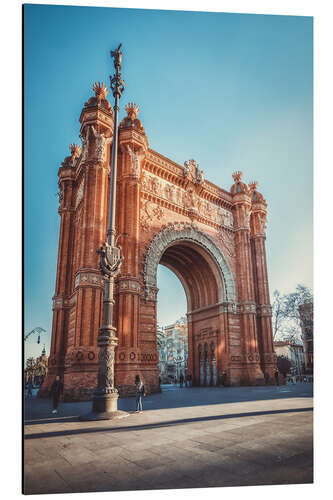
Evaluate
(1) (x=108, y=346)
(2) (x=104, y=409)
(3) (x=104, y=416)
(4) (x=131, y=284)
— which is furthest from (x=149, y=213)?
(3) (x=104, y=416)

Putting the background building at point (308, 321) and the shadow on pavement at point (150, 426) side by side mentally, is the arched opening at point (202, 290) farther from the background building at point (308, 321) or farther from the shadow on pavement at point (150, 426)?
the shadow on pavement at point (150, 426)

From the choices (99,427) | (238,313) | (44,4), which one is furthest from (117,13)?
(238,313)

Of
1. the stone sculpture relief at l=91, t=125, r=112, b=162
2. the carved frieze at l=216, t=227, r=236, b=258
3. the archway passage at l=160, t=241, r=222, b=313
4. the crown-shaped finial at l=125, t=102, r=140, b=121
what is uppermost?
the crown-shaped finial at l=125, t=102, r=140, b=121

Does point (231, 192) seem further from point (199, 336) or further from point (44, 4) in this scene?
point (44, 4)

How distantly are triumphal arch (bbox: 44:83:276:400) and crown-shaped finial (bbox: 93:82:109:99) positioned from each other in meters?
0.09

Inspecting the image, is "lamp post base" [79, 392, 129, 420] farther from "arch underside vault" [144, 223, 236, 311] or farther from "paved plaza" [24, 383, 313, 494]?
"arch underside vault" [144, 223, 236, 311]

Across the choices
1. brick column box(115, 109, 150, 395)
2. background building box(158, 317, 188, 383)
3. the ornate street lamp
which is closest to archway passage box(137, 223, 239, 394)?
brick column box(115, 109, 150, 395)

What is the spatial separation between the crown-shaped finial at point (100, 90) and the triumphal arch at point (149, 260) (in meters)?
0.09

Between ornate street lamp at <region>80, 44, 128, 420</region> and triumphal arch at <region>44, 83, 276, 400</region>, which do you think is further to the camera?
triumphal arch at <region>44, 83, 276, 400</region>

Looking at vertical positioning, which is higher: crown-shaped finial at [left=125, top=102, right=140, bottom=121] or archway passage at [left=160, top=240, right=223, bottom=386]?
crown-shaped finial at [left=125, top=102, right=140, bottom=121]

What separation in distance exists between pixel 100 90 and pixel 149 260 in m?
11.8

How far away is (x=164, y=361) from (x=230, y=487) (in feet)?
268

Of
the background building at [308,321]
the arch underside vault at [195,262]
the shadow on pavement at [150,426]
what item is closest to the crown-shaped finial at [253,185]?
the arch underside vault at [195,262]

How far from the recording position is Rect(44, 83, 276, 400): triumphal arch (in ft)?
60.8
